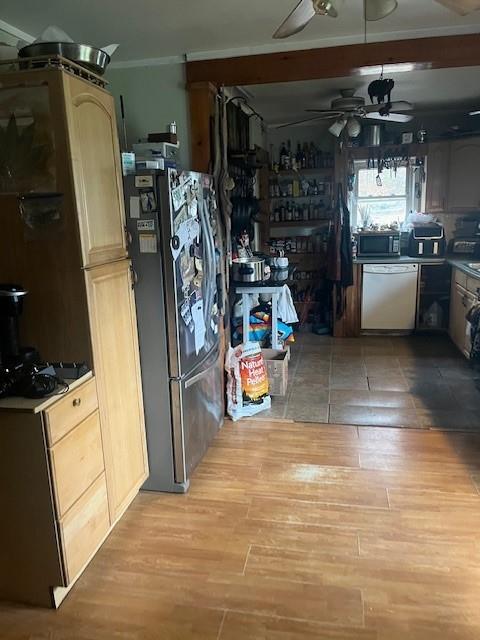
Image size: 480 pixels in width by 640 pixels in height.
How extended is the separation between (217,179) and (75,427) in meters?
1.90

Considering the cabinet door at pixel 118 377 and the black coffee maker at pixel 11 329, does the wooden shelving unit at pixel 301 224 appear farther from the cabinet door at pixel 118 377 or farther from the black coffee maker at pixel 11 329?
the black coffee maker at pixel 11 329

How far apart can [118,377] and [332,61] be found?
2262 mm

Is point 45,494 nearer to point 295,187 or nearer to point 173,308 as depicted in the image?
point 173,308

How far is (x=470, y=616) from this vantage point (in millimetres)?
1809

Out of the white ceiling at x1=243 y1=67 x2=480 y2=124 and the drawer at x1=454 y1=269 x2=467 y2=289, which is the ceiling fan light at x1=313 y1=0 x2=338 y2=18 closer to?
the white ceiling at x1=243 y1=67 x2=480 y2=124

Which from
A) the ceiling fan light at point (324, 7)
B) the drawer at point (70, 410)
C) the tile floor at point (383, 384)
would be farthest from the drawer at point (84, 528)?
the ceiling fan light at point (324, 7)

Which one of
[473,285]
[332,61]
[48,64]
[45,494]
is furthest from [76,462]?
[473,285]

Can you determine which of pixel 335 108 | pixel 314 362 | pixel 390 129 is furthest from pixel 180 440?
pixel 390 129

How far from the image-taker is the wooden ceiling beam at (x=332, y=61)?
2854 millimetres

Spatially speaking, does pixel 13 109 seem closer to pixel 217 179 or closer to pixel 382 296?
pixel 217 179

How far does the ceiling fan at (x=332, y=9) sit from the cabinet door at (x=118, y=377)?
1.27 meters

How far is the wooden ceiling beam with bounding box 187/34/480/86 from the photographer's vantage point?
285 cm

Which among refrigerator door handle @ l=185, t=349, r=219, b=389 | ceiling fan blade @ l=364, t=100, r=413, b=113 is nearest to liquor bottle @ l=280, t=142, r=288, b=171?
ceiling fan blade @ l=364, t=100, r=413, b=113

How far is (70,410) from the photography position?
1.88 m
